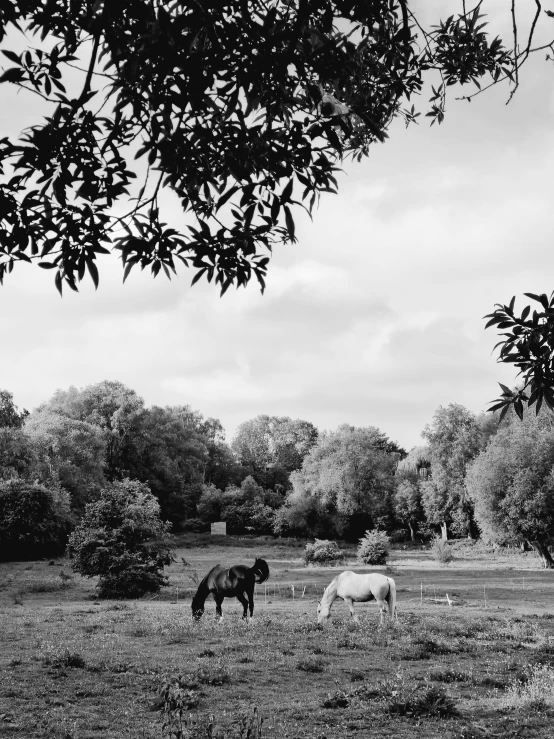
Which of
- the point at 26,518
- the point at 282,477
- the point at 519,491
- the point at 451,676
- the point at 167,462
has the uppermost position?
the point at 167,462

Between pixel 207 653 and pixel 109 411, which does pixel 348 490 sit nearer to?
pixel 109 411

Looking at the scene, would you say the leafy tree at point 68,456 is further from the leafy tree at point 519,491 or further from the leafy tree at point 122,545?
the leafy tree at point 519,491

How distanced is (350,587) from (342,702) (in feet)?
34.7

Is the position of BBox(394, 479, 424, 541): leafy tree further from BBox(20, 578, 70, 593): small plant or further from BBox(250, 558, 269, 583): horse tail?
BBox(250, 558, 269, 583): horse tail

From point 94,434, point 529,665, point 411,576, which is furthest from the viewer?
point 94,434

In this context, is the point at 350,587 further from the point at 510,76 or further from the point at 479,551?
the point at 479,551

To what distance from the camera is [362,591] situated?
1955 centimetres

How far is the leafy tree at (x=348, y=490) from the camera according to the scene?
6278 cm

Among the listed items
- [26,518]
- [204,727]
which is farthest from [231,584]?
[26,518]

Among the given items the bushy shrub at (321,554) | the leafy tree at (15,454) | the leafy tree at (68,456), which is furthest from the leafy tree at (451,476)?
the leafy tree at (15,454)

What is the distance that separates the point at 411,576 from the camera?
34.6m

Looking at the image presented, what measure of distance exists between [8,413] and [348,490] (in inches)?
1201

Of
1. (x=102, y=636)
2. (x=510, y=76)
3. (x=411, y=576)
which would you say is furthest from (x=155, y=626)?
(x=411, y=576)

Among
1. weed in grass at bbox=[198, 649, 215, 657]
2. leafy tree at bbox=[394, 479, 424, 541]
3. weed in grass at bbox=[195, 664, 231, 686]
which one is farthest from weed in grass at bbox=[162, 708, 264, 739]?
leafy tree at bbox=[394, 479, 424, 541]
